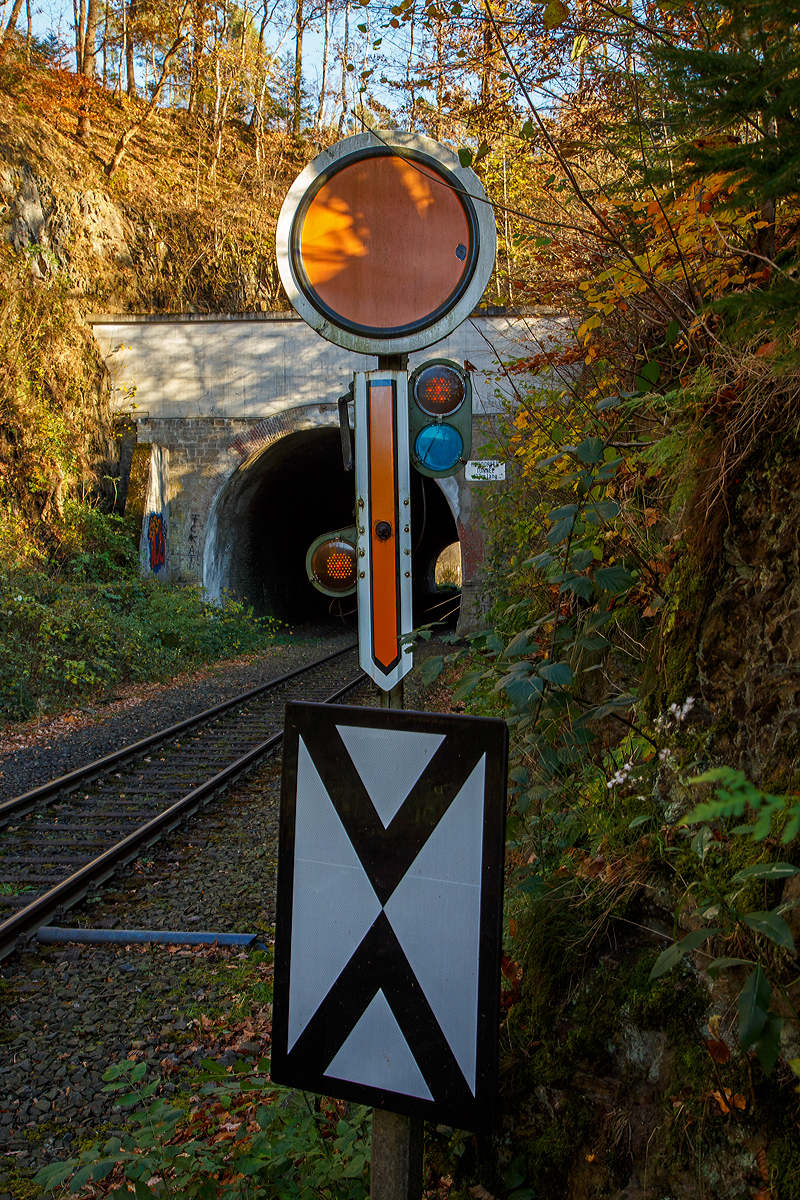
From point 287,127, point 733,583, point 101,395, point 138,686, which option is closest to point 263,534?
point 101,395

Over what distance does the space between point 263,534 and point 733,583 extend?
748 inches

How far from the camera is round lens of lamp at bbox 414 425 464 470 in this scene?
2.72 m

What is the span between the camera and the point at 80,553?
584 inches

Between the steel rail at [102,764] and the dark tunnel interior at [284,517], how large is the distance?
211 inches

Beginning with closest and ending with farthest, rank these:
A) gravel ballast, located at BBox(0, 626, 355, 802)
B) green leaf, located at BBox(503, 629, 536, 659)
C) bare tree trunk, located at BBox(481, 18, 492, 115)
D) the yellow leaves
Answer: the yellow leaves < green leaf, located at BBox(503, 629, 536, 659) < bare tree trunk, located at BBox(481, 18, 492, 115) < gravel ballast, located at BBox(0, 626, 355, 802)

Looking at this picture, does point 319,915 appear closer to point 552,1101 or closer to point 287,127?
point 552,1101

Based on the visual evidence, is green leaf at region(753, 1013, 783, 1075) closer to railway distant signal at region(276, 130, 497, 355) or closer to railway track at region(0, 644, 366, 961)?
railway distant signal at region(276, 130, 497, 355)

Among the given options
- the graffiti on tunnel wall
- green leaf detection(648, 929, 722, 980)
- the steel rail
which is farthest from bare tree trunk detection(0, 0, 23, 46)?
green leaf detection(648, 929, 722, 980)

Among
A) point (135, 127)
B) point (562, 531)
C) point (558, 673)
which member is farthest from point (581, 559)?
point (135, 127)

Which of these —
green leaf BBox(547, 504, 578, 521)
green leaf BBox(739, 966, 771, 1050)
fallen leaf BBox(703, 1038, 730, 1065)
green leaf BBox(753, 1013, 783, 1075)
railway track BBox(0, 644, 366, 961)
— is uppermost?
green leaf BBox(547, 504, 578, 521)

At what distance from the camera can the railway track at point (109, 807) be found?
490 centimetres

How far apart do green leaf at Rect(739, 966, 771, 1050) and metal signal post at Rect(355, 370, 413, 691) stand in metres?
1.49

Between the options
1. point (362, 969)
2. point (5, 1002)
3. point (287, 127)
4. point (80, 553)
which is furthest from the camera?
point (287, 127)

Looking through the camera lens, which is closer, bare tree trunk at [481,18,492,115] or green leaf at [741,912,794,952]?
green leaf at [741,912,794,952]
